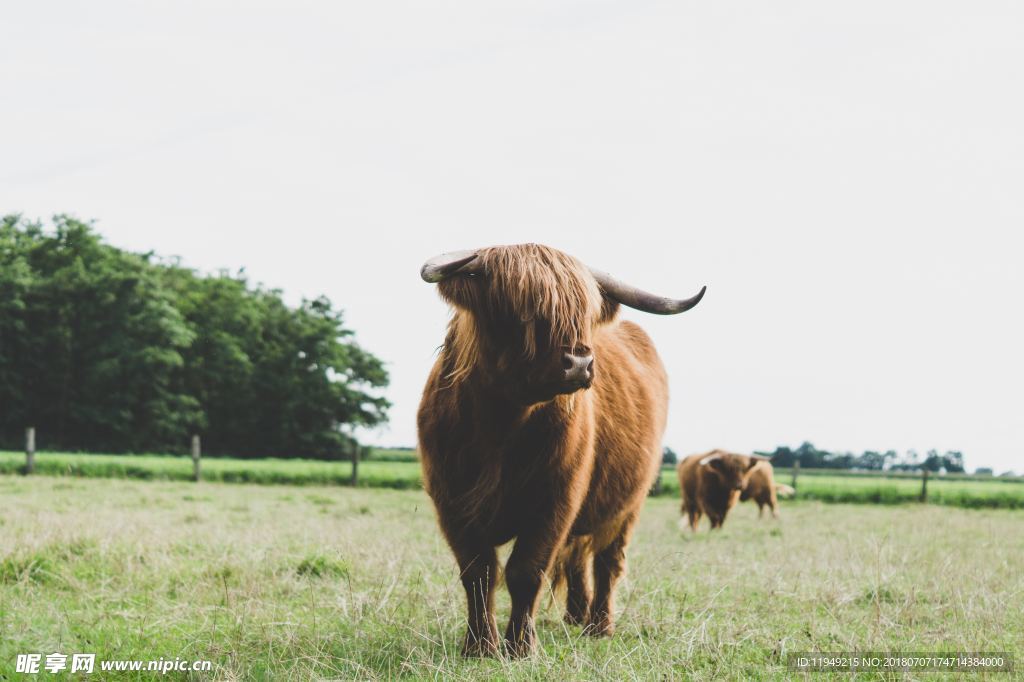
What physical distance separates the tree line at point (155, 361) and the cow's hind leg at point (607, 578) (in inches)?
1669

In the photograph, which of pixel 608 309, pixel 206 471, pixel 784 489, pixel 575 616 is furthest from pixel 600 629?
pixel 206 471

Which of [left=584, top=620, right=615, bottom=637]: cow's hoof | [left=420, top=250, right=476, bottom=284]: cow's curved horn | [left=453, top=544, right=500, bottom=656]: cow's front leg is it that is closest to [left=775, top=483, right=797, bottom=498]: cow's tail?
[left=584, top=620, right=615, bottom=637]: cow's hoof

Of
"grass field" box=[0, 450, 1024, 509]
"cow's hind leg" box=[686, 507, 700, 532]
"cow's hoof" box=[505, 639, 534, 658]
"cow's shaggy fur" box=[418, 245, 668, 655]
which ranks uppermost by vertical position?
"cow's shaggy fur" box=[418, 245, 668, 655]

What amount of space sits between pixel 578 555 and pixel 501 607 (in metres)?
0.72

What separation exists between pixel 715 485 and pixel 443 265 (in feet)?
38.3

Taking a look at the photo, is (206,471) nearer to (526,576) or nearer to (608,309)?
→ (526,576)

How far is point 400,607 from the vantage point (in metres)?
4.66

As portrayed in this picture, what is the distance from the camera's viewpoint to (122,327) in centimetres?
4469

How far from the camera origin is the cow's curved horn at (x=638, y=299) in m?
3.95

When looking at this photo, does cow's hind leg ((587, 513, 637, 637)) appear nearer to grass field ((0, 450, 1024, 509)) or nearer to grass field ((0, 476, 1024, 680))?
grass field ((0, 476, 1024, 680))

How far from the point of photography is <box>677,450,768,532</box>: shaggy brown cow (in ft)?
46.3

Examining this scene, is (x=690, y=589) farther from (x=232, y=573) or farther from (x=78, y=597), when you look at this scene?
(x=78, y=597)

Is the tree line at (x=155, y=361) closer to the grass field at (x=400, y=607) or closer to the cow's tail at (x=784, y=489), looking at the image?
the cow's tail at (x=784, y=489)

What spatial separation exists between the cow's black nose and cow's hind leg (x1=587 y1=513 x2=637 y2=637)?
77.5 inches
